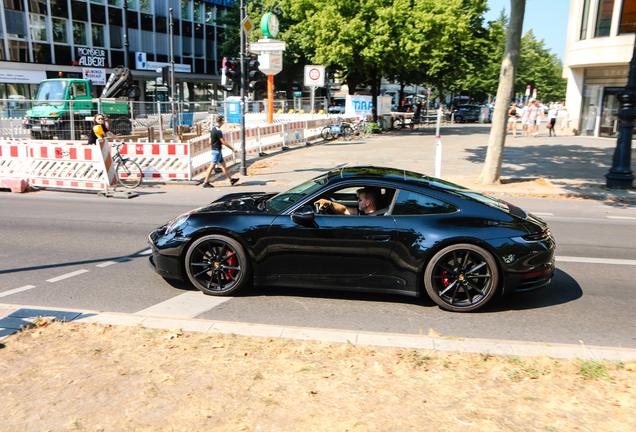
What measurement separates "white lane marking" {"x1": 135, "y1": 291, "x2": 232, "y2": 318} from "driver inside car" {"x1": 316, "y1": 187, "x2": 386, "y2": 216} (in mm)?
1430

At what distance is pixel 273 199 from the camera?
5.95 m

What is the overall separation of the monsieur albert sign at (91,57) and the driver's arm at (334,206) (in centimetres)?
4419

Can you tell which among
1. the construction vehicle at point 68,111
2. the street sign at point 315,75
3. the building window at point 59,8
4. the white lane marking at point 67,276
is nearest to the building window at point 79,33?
the building window at point 59,8

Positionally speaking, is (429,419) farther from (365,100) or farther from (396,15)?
(365,100)

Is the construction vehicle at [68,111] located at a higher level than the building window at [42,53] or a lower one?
lower

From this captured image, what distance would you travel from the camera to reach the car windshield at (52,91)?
23.2 m

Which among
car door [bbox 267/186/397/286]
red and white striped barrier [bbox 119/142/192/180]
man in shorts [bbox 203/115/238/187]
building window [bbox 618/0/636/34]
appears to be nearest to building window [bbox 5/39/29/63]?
red and white striped barrier [bbox 119/142/192/180]

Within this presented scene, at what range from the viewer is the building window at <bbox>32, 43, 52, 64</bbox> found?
40000 mm

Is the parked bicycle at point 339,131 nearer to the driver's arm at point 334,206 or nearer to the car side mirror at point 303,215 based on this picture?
the driver's arm at point 334,206

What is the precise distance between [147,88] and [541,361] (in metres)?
53.3

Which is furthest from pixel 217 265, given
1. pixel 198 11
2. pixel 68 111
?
pixel 198 11

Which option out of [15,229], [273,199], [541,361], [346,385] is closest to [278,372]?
[346,385]

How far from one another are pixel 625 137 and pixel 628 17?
17.9 meters

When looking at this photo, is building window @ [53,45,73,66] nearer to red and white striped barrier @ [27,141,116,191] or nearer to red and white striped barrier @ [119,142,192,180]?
red and white striped barrier @ [119,142,192,180]
